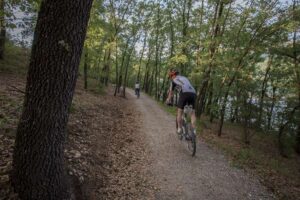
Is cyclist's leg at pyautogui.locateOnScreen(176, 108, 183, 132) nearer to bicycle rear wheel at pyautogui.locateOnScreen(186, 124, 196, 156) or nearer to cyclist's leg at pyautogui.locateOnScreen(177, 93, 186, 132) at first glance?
cyclist's leg at pyautogui.locateOnScreen(177, 93, 186, 132)

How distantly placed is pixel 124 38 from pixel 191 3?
6850 millimetres

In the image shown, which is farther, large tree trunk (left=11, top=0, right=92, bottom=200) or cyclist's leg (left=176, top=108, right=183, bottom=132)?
cyclist's leg (left=176, top=108, right=183, bottom=132)

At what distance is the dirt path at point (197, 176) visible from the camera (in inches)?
179

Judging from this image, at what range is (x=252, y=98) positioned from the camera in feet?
38.2

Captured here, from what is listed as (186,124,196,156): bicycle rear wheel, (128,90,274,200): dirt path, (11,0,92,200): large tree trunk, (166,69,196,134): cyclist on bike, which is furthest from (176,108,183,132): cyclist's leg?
(11,0,92,200): large tree trunk

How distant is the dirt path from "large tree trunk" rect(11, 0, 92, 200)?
227cm

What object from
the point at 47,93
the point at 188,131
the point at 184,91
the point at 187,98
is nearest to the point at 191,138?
the point at 188,131

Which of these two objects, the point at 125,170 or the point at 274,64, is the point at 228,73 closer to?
the point at 274,64

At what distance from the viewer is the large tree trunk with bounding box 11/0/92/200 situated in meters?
2.69

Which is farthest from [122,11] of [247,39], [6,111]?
[6,111]

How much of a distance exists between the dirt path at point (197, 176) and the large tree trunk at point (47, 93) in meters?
2.27

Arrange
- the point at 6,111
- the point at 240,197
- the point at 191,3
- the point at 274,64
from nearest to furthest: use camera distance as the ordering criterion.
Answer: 1. the point at 240,197
2. the point at 6,111
3. the point at 274,64
4. the point at 191,3

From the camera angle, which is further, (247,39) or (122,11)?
(122,11)

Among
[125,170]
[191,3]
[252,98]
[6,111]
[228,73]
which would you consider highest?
[191,3]
